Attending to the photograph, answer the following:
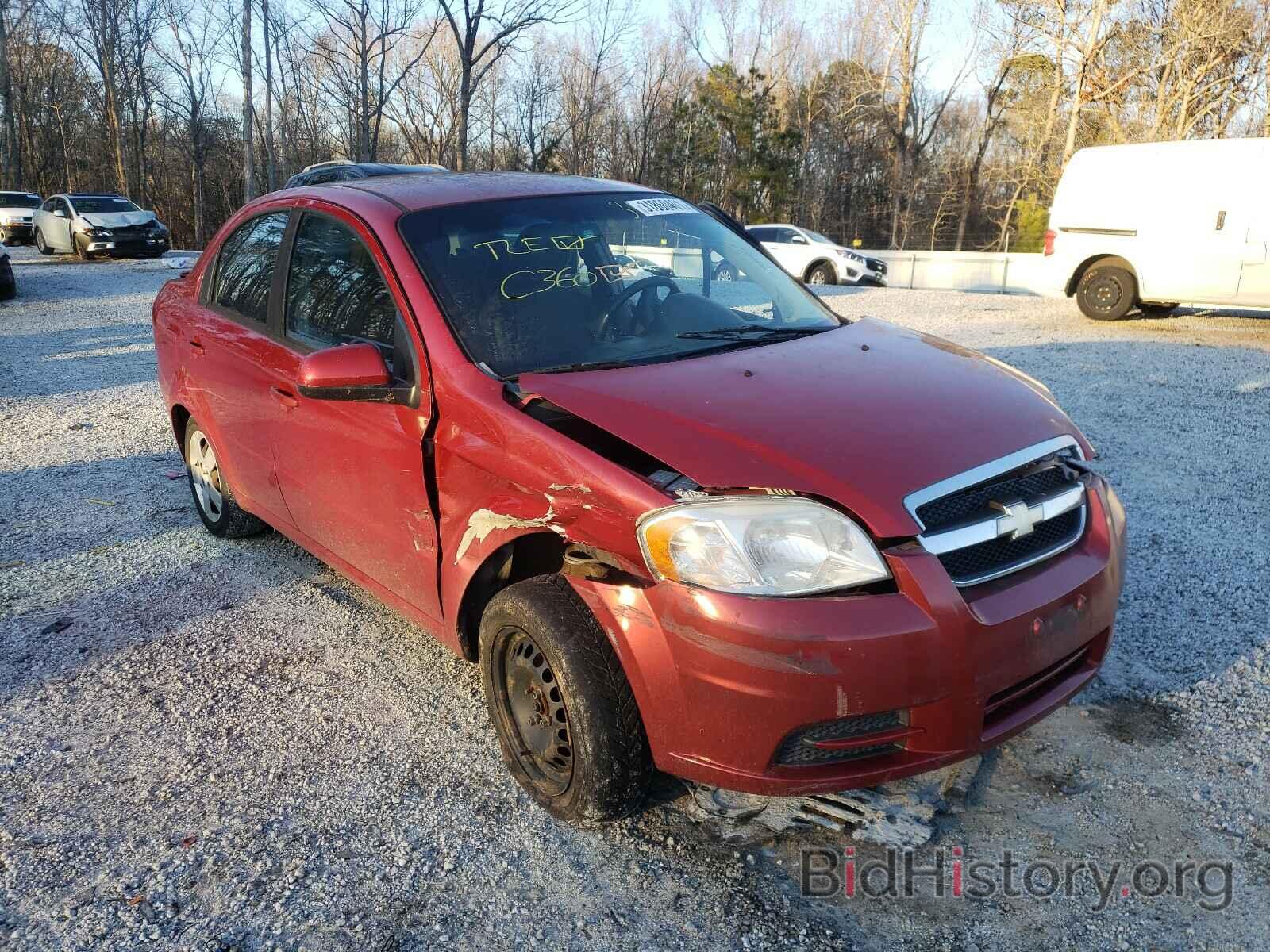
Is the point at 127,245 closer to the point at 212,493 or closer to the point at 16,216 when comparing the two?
the point at 16,216

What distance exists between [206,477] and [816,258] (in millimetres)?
16517

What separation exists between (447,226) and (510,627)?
1.44 meters

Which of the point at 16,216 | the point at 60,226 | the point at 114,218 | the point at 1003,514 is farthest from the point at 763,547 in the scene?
the point at 16,216

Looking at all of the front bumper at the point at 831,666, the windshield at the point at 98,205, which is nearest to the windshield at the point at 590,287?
the front bumper at the point at 831,666

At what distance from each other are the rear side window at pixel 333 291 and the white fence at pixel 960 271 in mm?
21198

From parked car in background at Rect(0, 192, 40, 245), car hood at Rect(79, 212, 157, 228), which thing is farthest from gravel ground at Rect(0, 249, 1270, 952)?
parked car in background at Rect(0, 192, 40, 245)

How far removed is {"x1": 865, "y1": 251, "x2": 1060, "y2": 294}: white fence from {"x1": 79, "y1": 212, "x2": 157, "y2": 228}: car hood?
18.0 meters

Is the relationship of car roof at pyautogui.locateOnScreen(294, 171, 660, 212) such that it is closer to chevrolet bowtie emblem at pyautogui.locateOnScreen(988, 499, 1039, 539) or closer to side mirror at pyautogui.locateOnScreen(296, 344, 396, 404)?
side mirror at pyautogui.locateOnScreen(296, 344, 396, 404)

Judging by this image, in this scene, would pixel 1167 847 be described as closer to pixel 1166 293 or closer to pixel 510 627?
pixel 510 627

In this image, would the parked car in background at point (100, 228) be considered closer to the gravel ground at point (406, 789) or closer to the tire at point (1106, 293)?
the gravel ground at point (406, 789)

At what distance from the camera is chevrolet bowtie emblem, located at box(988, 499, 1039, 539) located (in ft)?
7.50

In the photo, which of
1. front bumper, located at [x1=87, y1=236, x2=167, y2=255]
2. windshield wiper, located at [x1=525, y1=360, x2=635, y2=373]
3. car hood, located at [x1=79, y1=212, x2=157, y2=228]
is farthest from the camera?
car hood, located at [x1=79, y1=212, x2=157, y2=228]

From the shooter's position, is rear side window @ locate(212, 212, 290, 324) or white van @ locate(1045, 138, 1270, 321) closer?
rear side window @ locate(212, 212, 290, 324)

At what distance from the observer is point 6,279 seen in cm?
1515
